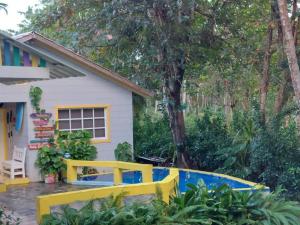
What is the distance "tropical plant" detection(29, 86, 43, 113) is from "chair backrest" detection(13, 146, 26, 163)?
1237mm

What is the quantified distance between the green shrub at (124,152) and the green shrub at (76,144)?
0.89 metres

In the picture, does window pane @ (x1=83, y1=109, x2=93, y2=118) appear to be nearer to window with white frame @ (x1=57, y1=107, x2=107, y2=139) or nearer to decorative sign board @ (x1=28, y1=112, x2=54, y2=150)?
window with white frame @ (x1=57, y1=107, x2=107, y2=139)

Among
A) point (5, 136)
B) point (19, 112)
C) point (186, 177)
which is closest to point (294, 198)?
point (186, 177)

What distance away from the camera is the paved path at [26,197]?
9.02 m

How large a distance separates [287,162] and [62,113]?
21.7 ft

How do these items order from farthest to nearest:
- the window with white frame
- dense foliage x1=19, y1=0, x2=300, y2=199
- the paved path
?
the window with white frame, dense foliage x1=19, y1=0, x2=300, y2=199, the paved path

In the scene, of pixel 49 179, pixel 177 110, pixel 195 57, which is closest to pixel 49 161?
pixel 49 179

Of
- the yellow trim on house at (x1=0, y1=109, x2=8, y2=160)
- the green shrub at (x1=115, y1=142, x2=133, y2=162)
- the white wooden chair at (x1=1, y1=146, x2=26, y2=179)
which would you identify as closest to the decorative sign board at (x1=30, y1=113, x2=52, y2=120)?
the white wooden chair at (x1=1, y1=146, x2=26, y2=179)

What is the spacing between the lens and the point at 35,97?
13195 mm

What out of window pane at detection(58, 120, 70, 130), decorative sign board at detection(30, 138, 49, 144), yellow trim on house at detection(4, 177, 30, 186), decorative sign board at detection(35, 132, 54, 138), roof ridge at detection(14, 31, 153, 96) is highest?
roof ridge at detection(14, 31, 153, 96)

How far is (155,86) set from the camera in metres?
15.5

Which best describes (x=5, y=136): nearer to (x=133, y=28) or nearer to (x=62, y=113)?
(x=62, y=113)

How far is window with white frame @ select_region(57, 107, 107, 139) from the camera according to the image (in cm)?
1404

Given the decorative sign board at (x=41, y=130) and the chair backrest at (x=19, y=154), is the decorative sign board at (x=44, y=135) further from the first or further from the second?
the chair backrest at (x=19, y=154)
